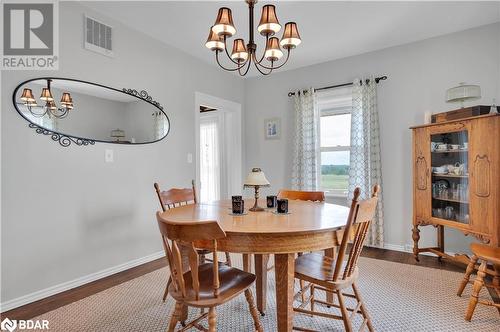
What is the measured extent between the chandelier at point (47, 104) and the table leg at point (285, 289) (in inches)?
85.1

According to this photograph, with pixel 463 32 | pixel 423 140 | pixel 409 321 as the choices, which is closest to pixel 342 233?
pixel 409 321

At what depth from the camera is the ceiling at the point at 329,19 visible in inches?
100

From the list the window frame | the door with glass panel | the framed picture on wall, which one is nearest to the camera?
the window frame

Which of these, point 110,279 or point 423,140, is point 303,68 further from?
point 110,279

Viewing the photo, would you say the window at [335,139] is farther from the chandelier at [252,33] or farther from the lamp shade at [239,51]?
the lamp shade at [239,51]

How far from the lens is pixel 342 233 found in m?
1.51

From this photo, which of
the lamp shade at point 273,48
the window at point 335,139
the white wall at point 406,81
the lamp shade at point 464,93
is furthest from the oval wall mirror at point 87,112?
the lamp shade at point 464,93

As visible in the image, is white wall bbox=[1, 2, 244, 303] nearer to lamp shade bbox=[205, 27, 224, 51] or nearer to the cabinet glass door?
lamp shade bbox=[205, 27, 224, 51]

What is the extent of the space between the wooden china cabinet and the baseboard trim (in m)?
2.93

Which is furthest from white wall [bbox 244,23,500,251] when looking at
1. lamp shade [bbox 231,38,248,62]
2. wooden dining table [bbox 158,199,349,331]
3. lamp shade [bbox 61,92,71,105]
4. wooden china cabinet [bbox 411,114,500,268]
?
lamp shade [bbox 61,92,71,105]

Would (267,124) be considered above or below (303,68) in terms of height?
below

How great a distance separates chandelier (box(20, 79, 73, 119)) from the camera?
87.4 inches

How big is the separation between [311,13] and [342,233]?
2.14m

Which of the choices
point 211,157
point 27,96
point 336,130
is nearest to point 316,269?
point 27,96
